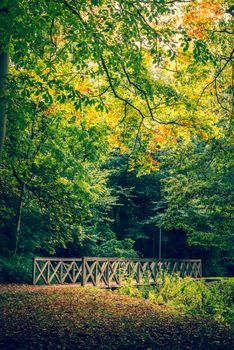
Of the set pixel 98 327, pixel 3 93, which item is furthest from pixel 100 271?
pixel 3 93

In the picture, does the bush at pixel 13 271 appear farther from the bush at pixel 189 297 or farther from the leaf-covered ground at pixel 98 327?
the leaf-covered ground at pixel 98 327

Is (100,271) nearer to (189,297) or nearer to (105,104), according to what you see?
(189,297)

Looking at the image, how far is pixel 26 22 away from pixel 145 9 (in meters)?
2.16

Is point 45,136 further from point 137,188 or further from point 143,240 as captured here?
point 143,240

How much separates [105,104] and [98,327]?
6065 millimetres

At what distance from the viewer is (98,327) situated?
748 centimetres

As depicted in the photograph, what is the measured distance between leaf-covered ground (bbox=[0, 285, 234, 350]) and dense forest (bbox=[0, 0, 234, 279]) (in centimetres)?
345

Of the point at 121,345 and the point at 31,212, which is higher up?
the point at 31,212

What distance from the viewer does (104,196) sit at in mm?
24781

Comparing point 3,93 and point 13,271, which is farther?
point 13,271

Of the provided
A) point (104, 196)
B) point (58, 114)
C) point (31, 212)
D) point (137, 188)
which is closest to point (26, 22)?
point (58, 114)

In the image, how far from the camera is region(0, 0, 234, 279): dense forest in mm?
6818

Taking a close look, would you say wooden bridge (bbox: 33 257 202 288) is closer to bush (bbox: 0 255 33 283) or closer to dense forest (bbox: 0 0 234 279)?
bush (bbox: 0 255 33 283)

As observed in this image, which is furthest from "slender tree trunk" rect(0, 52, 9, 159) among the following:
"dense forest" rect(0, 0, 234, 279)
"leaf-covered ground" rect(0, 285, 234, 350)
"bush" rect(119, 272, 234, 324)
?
"bush" rect(119, 272, 234, 324)
